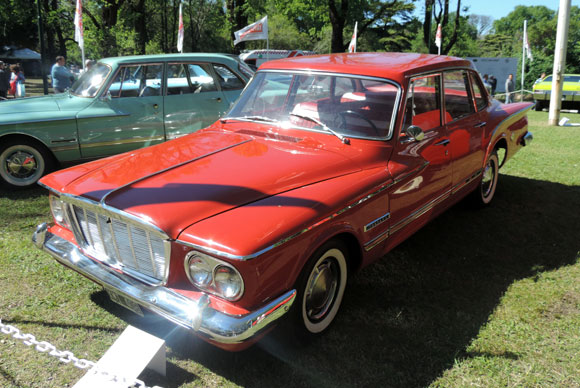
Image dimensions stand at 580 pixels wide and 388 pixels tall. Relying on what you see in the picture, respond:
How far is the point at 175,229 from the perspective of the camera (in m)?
2.44

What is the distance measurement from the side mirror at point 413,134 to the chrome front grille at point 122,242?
1.99 m

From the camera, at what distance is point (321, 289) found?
9.76ft

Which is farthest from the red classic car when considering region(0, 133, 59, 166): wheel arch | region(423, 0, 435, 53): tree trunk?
region(423, 0, 435, 53): tree trunk

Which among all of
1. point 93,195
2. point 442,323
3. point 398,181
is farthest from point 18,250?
point 442,323

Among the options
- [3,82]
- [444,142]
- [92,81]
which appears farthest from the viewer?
[3,82]

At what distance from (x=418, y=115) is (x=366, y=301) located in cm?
156

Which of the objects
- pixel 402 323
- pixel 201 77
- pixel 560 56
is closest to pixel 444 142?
pixel 402 323

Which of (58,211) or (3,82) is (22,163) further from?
(3,82)

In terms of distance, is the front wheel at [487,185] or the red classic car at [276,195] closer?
the red classic car at [276,195]

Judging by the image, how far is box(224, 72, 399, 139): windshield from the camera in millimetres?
3525

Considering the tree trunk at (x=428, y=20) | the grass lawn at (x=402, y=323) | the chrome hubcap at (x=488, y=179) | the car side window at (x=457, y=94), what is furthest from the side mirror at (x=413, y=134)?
the tree trunk at (x=428, y=20)

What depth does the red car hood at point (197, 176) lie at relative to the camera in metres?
2.63

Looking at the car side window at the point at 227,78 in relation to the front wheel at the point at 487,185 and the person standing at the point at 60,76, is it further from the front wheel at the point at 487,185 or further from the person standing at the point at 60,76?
the person standing at the point at 60,76

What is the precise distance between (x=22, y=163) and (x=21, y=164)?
0.7 inches
